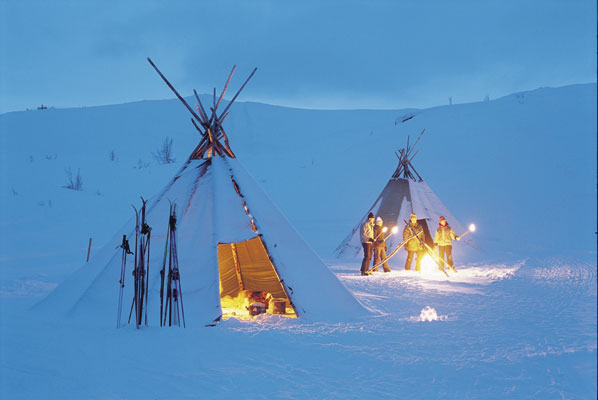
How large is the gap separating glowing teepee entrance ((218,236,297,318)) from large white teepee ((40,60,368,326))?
34 centimetres

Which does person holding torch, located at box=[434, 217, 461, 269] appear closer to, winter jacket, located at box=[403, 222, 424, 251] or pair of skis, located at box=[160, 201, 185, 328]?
winter jacket, located at box=[403, 222, 424, 251]

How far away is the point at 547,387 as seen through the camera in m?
3.60

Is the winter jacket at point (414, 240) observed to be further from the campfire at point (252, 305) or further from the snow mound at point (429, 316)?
the campfire at point (252, 305)

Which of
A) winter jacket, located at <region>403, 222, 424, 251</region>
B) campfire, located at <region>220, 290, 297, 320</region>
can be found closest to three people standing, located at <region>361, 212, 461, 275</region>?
winter jacket, located at <region>403, 222, 424, 251</region>

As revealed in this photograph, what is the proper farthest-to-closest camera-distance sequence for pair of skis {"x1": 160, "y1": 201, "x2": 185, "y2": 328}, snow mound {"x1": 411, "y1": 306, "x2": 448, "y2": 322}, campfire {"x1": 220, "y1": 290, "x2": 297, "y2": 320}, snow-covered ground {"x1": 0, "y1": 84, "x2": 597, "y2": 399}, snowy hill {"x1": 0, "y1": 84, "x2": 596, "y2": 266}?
snowy hill {"x1": 0, "y1": 84, "x2": 596, "y2": 266}, campfire {"x1": 220, "y1": 290, "x2": 297, "y2": 320}, snow mound {"x1": 411, "y1": 306, "x2": 448, "y2": 322}, pair of skis {"x1": 160, "y1": 201, "x2": 185, "y2": 328}, snow-covered ground {"x1": 0, "y1": 84, "x2": 597, "y2": 399}

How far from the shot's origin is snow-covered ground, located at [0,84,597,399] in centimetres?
378

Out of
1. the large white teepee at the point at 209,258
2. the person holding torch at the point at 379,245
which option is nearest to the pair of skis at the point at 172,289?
the large white teepee at the point at 209,258

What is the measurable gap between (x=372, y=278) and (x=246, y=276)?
9.05 ft

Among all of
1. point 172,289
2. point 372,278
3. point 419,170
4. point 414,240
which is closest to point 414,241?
point 414,240

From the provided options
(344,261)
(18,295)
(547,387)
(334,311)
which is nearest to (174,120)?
(344,261)

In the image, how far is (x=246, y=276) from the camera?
25.3ft

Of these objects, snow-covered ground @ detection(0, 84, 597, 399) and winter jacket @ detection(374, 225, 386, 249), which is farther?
winter jacket @ detection(374, 225, 386, 249)

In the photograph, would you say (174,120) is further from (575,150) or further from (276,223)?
(276,223)

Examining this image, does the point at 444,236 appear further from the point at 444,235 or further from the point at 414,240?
the point at 414,240
